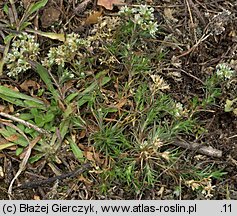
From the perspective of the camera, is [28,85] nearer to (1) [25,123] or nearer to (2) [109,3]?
Answer: (1) [25,123]

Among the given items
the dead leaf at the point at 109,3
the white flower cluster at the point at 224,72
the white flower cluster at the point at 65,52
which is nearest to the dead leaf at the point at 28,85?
the white flower cluster at the point at 65,52

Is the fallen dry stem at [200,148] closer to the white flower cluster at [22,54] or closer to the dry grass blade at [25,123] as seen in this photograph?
the dry grass blade at [25,123]

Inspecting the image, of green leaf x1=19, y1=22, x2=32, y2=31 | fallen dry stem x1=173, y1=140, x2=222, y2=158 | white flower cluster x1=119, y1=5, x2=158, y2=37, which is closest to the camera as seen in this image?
white flower cluster x1=119, y1=5, x2=158, y2=37

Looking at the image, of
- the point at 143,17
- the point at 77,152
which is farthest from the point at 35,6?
the point at 77,152

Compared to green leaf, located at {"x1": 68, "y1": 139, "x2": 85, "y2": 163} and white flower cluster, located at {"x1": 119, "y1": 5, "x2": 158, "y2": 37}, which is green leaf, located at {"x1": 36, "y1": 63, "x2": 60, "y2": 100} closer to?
green leaf, located at {"x1": 68, "y1": 139, "x2": 85, "y2": 163}

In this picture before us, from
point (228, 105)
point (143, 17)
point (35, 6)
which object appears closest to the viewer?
point (143, 17)

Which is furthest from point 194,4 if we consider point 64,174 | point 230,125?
point 64,174

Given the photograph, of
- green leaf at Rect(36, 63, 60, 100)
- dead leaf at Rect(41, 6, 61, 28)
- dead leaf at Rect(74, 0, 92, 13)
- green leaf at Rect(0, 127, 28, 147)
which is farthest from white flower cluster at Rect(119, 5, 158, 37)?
green leaf at Rect(0, 127, 28, 147)
